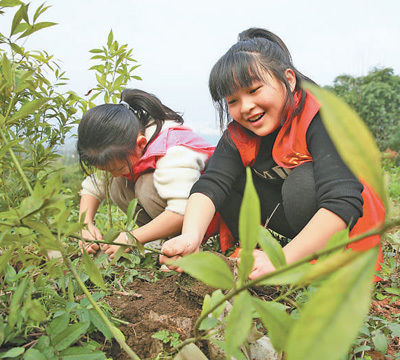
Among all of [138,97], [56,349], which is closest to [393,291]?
[56,349]

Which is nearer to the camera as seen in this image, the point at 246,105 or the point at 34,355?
the point at 34,355

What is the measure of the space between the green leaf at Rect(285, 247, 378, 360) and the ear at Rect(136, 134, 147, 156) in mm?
1628

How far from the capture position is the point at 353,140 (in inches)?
9.9

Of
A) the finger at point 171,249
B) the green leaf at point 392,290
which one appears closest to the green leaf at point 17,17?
the finger at point 171,249

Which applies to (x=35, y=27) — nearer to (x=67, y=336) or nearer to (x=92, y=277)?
(x=92, y=277)

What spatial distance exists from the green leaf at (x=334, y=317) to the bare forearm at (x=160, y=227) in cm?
138

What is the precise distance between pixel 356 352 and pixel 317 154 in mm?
680

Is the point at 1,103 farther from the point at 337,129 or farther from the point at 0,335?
the point at 337,129

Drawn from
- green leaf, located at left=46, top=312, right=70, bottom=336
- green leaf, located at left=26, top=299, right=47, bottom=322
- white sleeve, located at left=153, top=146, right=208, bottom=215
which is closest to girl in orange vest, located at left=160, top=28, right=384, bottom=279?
white sleeve, located at left=153, top=146, right=208, bottom=215

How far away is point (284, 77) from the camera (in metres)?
1.43

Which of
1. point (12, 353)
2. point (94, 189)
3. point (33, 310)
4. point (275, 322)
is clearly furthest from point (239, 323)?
point (94, 189)

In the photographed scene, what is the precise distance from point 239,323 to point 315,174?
1121mm

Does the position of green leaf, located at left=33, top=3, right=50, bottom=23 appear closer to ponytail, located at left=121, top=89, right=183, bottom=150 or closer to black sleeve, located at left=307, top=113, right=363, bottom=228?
black sleeve, located at left=307, top=113, right=363, bottom=228

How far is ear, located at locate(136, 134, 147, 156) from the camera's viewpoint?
1.81 meters
